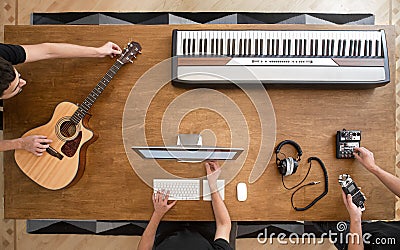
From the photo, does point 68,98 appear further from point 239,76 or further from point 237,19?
point 237,19

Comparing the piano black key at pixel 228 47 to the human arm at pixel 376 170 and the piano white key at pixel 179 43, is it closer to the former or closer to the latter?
the piano white key at pixel 179 43

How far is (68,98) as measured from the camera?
79.5 inches

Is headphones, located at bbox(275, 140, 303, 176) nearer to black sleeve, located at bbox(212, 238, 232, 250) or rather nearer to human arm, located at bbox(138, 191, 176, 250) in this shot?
black sleeve, located at bbox(212, 238, 232, 250)

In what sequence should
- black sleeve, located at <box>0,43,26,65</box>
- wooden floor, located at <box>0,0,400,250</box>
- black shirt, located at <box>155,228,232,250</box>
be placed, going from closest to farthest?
black sleeve, located at <box>0,43,26,65</box>
black shirt, located at <box>155,228,232,250</box>
wooden floor, located at <box>0,0,400,250</box>

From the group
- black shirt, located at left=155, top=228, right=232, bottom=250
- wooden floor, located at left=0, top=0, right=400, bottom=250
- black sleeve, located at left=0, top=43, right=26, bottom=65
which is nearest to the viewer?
black sleeve, located at left=0, top=43, right=26, bottom=65

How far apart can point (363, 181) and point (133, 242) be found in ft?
4.64

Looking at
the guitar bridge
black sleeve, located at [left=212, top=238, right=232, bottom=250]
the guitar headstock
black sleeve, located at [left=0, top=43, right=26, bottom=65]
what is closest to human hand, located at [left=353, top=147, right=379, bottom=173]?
black sleeve, located at [left=212, top=238, right=232, bottom=250]

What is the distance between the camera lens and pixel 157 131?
201 centimetres

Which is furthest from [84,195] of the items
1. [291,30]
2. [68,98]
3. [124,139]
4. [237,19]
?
[237,19]

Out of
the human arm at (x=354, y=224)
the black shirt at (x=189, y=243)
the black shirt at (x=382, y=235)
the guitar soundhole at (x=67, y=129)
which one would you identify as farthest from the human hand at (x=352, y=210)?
the guitar soundhole at (x=67, y=129)

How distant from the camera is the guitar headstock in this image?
1.99m

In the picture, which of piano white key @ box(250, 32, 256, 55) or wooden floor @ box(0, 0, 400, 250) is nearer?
piano white key @ box(250, 32, 256, 55)

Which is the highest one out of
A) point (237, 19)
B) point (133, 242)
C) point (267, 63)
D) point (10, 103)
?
point (237, 19)

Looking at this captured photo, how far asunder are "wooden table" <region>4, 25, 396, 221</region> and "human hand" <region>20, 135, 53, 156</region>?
0.11 metres
